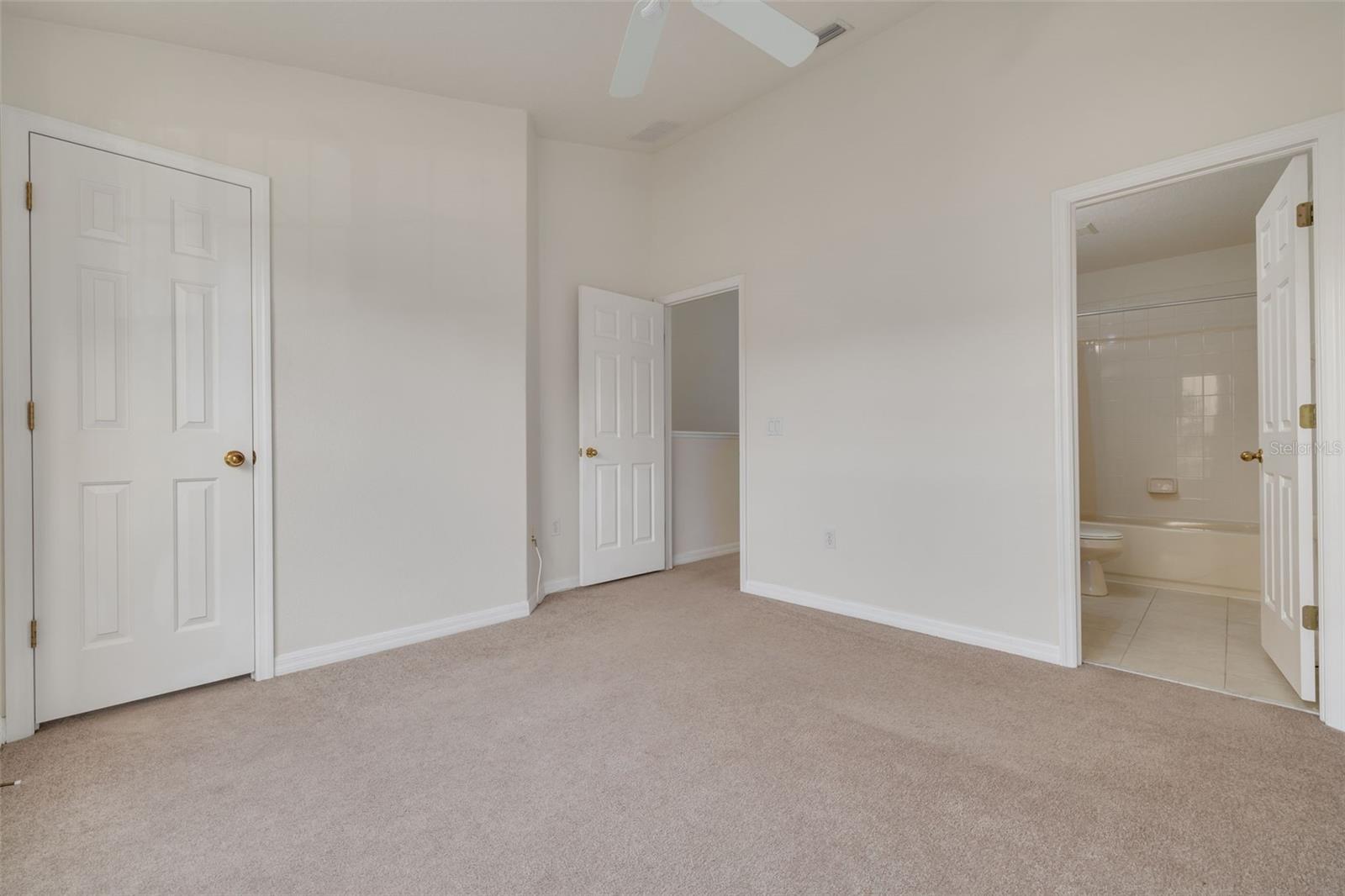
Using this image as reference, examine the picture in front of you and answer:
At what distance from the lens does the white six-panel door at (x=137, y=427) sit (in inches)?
83.8

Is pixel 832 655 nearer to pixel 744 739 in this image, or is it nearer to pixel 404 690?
pixel 744 739

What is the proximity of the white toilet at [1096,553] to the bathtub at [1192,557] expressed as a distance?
0.30 m

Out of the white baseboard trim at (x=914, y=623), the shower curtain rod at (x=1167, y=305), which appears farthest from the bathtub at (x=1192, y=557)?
the white baseboard trim at (x=914, y=623)

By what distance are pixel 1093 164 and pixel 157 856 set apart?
3.79 m

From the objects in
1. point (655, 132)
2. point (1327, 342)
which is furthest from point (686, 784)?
point (655, 132)

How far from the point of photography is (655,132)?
3908mm

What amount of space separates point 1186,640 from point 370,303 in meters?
4.24

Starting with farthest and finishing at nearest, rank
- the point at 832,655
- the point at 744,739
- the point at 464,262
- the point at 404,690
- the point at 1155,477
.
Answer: the point at 1155,477 → the point at 464,262 → the point at 832,655 → the point at 404,690 → the point at 744,739

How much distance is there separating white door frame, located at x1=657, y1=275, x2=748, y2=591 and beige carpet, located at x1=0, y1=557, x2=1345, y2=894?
128 centimetres

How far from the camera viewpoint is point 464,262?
10.4ft

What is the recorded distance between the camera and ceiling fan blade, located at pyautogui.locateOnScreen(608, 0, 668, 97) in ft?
5.78

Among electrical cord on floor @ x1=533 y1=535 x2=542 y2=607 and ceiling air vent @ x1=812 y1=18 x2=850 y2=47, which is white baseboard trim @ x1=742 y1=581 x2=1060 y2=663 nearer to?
electrical cord on floor @ x1=533 y1=535 x2=542 y2=607

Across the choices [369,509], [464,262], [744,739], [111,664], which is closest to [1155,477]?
[744,739]

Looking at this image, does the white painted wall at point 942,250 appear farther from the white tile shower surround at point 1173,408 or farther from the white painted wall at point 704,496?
the white tile shower surround at point 1173,408
